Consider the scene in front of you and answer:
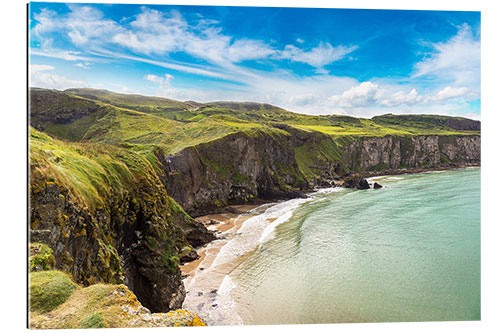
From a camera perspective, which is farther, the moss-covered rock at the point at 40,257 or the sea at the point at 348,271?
the sea at the point at 348,271

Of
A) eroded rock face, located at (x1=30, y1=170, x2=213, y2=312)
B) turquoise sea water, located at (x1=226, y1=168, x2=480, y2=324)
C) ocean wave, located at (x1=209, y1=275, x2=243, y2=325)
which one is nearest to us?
eroded rock face, located at (x1=30, y1=170, x2=213, y2=312)

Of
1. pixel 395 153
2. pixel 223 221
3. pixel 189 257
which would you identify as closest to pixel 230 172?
pixel 223 221

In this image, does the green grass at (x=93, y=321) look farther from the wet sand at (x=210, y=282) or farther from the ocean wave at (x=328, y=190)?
the ocean wave at (x=328, y=190)

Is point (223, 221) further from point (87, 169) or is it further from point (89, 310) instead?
point (89, 310)

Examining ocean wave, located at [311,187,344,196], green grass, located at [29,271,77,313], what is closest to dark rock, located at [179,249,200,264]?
green grass, located at [29,271,77,313]

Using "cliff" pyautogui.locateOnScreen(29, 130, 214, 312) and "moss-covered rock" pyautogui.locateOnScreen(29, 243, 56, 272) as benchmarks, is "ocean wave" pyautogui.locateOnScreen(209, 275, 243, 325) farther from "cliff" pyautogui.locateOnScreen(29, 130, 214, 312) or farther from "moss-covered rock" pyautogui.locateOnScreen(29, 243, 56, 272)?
"moss-covered rock" pyautogui.locateOnScreen(29, 243, 56, 272)

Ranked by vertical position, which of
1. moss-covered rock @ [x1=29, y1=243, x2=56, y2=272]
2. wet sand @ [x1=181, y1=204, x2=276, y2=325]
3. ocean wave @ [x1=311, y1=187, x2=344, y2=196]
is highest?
moss-covered rock @ [x1=29, y1=243, x2=56, y2=272]

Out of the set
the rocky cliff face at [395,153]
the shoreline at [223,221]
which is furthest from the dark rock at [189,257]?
the rocky cliff face at [395,153]

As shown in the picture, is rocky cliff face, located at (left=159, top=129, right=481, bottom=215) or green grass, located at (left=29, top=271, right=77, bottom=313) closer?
green grass, located at (left=29, top=271, right=77, bottom=313)

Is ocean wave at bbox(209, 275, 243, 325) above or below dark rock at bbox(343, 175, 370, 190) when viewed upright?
below
